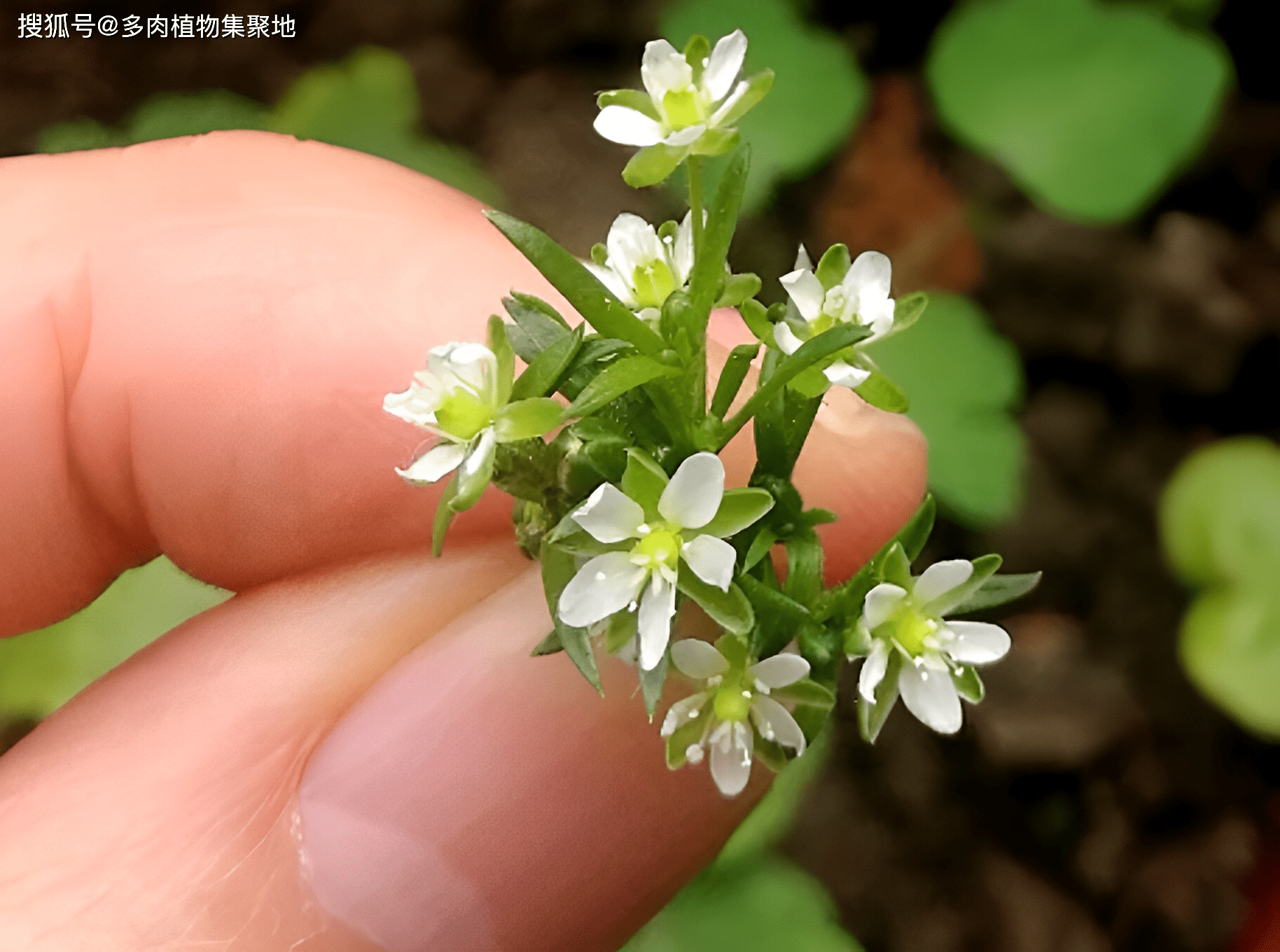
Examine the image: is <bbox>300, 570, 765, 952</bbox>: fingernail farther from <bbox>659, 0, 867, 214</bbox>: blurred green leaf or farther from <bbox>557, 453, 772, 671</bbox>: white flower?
<bbox>659, 0, 867, 214</bbox>: blurred green leaf

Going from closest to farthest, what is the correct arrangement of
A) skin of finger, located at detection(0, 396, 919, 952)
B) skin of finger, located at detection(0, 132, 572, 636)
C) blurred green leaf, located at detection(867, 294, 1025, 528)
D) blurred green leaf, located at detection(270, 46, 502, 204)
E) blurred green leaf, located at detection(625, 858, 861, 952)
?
skin of finger, located at detection(0, 396, 919, 952)
skin of finger, located at detection(0, 132, 572, 636)
blurred green leaf, located at detection(625, 858, 861, 952)
blurred green leaf, located at detection(867, 294, 1025, 528)
blurred green leaf, located at detection(270, 46, 502, 204)

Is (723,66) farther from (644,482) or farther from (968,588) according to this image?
(968,588)

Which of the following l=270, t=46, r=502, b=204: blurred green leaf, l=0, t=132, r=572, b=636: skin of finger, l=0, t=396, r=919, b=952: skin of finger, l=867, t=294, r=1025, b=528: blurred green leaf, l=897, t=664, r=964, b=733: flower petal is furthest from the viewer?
l=270, t=46, r=502, b=204: blurred green leaf

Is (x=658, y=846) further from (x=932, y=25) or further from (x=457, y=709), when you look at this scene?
(x=932, y=25)

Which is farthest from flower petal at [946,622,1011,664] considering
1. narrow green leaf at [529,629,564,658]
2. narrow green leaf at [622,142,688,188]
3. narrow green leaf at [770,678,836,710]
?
narrow green leaf at [622,142,688,188]

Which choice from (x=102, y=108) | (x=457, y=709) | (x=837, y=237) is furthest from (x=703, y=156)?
(x=102, y=108)
